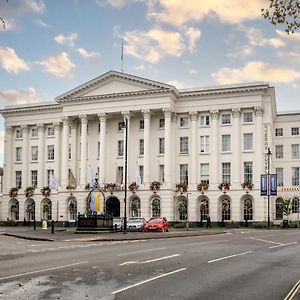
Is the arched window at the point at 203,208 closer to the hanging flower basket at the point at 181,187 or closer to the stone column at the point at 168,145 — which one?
the hanging flower basket at the point at 181,187

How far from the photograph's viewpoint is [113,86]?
249 ft

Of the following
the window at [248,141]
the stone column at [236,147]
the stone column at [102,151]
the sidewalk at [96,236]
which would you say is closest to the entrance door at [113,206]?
the stone column at [102,151]

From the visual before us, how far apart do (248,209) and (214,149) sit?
8.82 m

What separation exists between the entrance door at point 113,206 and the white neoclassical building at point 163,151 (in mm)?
135

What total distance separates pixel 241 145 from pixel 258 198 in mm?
7294

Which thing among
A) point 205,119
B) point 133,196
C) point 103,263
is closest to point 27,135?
point 133,196

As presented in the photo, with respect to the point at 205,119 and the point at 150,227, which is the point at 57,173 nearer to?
the point at 205,119

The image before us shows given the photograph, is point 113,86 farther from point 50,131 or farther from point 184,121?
point 50,131

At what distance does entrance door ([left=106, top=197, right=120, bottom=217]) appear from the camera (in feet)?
245

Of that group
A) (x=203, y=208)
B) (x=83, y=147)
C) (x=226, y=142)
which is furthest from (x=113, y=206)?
(x=226, y=142)

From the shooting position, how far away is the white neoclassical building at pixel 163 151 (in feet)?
232

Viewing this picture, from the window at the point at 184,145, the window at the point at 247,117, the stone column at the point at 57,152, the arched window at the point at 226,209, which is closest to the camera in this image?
the arched window at the point at 226,209

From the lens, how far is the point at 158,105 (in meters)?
72.6

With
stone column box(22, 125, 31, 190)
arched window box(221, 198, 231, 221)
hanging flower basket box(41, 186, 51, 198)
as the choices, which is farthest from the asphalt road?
stone column box(22, 125, 31, 190)
